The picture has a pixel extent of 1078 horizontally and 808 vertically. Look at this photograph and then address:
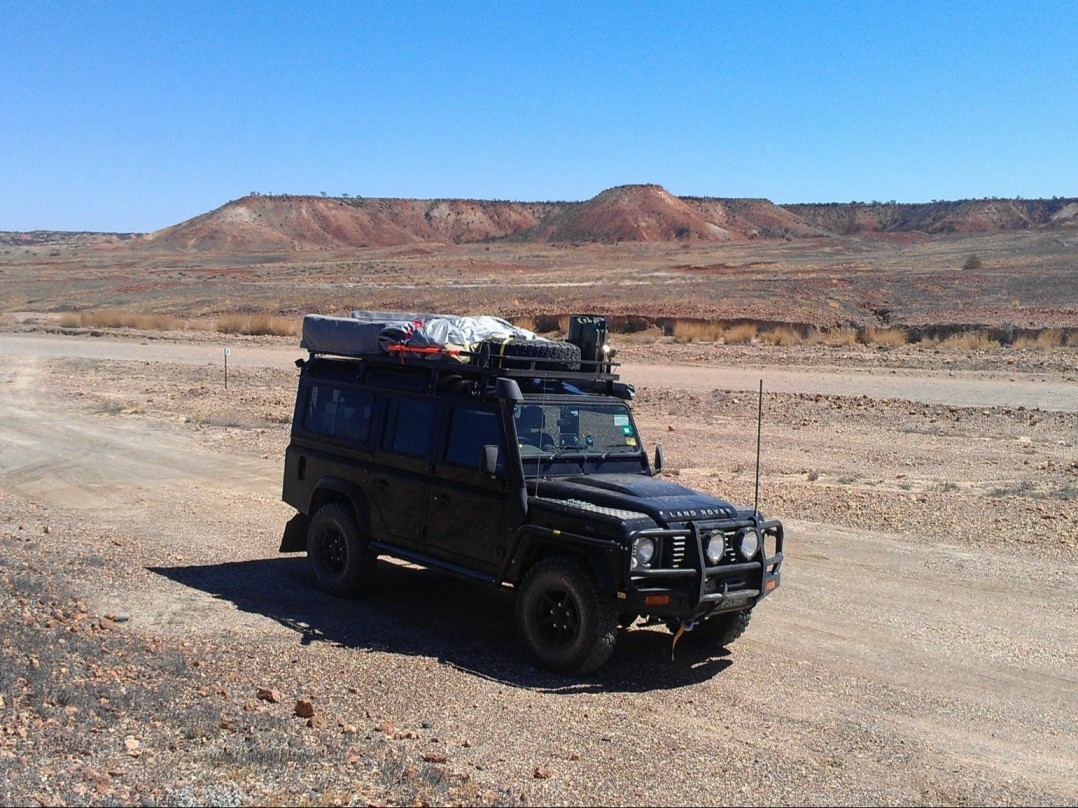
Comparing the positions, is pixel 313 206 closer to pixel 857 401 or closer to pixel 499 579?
pixel 857 401

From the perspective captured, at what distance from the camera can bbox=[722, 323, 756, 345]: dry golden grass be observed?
1638 inches

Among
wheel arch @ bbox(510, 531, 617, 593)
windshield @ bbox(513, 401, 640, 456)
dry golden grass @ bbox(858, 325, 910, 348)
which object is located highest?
dry golden grass @ bbox(858, 325, 910, 348)


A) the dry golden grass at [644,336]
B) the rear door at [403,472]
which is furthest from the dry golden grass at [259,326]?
the rear door at [403,472]

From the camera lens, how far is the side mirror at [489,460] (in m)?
8.02

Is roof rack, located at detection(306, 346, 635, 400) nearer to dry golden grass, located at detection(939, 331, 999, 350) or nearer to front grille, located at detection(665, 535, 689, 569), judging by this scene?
front grille, located at detection(665, 535, 689, 569)

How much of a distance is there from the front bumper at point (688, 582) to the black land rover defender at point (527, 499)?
1cm

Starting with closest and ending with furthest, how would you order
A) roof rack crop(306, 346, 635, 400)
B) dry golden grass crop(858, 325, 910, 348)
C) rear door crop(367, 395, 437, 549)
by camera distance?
1. roof rack crop(306, 346, 635, 400)
2. rear door crop(367, 395, 437, 549)
3. dry golden grass crop(858, 325, 910, 348)

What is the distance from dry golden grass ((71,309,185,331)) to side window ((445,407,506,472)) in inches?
1750

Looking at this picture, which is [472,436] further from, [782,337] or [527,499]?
[782,337]

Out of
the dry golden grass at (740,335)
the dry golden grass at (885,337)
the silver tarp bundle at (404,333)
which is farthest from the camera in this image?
the dry golden grass at (740,335)

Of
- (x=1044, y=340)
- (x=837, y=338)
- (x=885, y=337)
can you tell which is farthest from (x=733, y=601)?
(x=837, y=338)

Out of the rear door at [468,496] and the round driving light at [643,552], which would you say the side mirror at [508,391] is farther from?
the round driving light at [643,552]

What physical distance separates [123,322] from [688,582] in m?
49.1

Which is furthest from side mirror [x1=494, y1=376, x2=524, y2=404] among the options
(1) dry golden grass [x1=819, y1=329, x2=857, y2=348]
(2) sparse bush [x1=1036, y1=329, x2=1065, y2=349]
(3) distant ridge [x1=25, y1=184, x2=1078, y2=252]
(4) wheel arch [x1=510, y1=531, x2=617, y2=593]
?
(3) distant ridge [x1=25, y1=184, x2=1078, y2=252]
